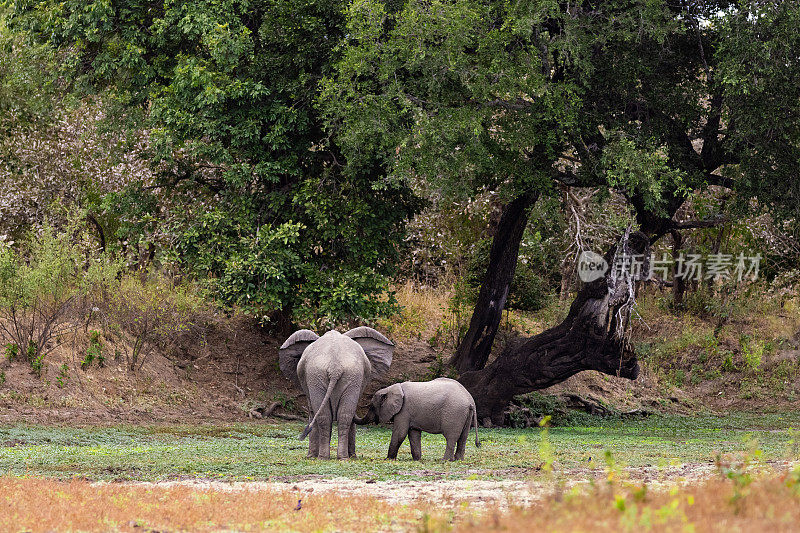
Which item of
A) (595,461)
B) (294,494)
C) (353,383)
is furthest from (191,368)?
(294,494)

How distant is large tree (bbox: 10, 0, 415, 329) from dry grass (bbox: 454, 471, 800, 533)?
605 inches

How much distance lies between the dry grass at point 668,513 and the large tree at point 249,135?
50.4 ft

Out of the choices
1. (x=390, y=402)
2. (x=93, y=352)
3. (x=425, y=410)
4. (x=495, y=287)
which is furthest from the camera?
(x=495, y=287)

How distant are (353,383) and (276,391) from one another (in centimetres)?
1237

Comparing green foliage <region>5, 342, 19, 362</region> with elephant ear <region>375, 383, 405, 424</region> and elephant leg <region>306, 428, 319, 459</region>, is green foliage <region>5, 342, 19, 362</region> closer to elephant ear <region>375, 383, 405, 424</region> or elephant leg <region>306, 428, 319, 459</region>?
elephant leg <region>306, 428, 319, 459</region>

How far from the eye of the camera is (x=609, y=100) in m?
21.1

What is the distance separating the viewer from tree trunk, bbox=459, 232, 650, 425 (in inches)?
862

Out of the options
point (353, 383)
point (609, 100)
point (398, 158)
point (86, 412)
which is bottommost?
point (86, 412)

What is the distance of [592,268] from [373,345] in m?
8.77

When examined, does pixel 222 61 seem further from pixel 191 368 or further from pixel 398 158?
pixel 191 368

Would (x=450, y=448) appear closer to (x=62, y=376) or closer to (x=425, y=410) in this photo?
(x=425, y=410)

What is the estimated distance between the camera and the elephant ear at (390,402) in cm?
1381

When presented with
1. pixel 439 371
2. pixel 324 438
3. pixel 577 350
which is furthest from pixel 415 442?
pixel 439 371

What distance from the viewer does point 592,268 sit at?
73.7 feet
